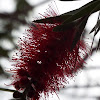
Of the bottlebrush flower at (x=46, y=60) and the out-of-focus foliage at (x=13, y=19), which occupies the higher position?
the out-of-focus foliage at (x=13, y=19)

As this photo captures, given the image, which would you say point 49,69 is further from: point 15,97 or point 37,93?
point 15,97

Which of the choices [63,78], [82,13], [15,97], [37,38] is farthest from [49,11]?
[15,97]

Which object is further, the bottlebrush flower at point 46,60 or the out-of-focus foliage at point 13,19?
the out-of-focus foliage at point 13,19

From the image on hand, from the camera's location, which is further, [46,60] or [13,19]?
[13,19]

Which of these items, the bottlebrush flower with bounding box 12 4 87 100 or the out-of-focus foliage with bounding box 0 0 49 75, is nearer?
the bottlebrush flower with bounding box 12 4 87 100

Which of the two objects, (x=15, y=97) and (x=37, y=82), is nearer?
(x=15, y=97)

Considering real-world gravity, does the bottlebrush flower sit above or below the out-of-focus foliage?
below

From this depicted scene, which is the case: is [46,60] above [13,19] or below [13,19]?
below

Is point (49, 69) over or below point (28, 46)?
below
